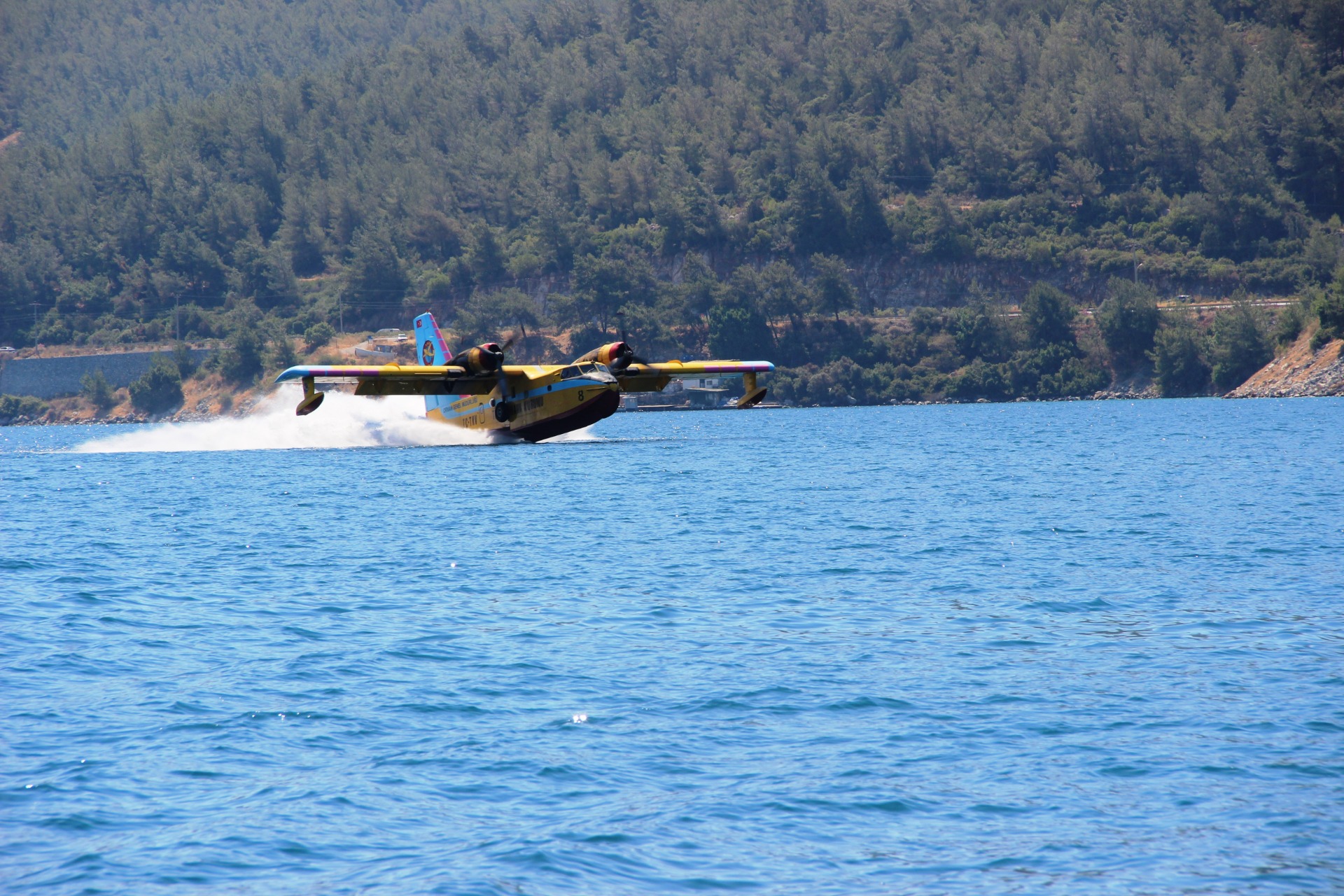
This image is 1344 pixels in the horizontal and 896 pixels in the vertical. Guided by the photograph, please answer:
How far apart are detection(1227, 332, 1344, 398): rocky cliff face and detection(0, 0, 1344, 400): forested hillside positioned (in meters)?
4.27

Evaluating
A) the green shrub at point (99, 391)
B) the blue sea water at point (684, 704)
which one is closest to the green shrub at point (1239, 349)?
the blue sea water at point (684, 704)

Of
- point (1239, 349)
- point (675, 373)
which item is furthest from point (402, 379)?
point (1239, 349)

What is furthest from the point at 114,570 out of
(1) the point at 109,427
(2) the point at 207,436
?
(1) the point at 109,427

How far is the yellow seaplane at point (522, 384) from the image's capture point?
4781 centimetres

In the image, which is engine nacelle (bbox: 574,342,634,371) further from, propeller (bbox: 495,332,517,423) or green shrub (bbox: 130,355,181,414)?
green shrub (bbox: 130,355,181,414)

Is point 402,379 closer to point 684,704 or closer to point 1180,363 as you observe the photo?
point 684,704

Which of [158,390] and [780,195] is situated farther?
[780,195]

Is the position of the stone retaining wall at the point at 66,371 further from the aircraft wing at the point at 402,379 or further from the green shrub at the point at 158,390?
the aircraft wing at the point at 402,379

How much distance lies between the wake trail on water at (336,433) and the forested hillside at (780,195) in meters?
62.5

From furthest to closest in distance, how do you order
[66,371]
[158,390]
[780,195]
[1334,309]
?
1. [780,195]
2. [66,371]
3. [158,390]
4. [1334,309]

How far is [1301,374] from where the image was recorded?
4156 inches

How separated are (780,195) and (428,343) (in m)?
101

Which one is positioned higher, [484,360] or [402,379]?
[484,360]

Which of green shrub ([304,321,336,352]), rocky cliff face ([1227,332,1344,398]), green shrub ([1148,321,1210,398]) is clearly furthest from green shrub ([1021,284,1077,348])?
green shrub ([304,321,336,352])
